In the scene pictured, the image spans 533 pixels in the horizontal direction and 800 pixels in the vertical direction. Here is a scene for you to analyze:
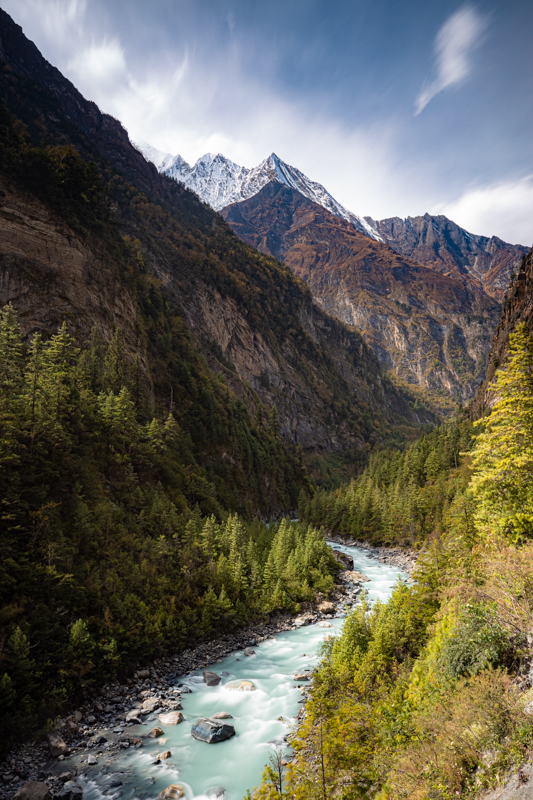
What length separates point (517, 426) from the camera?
1407 centimetres

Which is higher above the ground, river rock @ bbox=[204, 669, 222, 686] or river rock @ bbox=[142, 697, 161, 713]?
river rock @ bbox=[142, 697, 161, 713]

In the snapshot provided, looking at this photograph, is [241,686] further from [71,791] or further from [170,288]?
[170,288]

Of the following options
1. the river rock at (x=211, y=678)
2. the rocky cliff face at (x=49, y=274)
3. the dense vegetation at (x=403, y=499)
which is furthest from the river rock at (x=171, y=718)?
the dense vegetation at (x=403, y=499)

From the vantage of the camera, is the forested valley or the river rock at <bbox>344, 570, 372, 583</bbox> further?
the river rock at <bbox>344, 570, 372, 583</bbox>

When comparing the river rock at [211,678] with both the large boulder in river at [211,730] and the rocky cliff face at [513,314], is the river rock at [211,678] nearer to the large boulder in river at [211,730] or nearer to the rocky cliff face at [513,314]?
the large boulder in river at [211,730]

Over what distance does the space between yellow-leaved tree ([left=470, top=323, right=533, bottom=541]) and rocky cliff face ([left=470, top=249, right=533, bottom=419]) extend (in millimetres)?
52063

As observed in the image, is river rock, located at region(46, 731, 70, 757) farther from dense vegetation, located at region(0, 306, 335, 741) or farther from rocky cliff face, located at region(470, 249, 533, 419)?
rocky cliff face, located at region(470, 249, 533, 419)

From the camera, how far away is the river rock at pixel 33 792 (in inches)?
456

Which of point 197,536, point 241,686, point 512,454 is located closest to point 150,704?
point 241,686

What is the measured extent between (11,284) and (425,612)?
48022 millimetres

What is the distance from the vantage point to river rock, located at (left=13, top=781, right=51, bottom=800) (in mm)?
11586

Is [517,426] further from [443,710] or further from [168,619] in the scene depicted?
[168,619]

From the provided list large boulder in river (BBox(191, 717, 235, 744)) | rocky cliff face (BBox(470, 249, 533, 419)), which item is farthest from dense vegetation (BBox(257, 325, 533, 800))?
rocky cliff face (BBox(470, 249, 533, 419))

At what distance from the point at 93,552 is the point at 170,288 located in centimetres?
8785
